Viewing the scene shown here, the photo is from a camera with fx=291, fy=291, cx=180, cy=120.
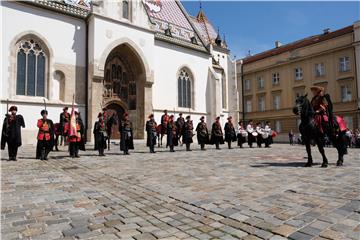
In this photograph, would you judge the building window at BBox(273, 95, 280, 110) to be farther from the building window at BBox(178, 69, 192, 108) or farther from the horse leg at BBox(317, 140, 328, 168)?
the horse leg at BBox(317, 140, 328, 168)

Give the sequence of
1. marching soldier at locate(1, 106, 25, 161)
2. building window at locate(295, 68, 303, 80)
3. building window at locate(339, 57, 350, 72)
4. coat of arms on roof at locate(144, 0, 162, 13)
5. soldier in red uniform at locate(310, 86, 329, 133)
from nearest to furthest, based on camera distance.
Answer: soldier in red uniform at locate(310, 86, 329, 133), marching soldier at locate(1, 106, 25, 161), coat of arms on roof at locate(144, 0, 162, 13), building window at locate(339, 57, 350, 72), building window at locate(295, 68, 303, 80)

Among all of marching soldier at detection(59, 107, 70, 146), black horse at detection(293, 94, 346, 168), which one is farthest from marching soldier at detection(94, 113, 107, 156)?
black horse at detection(293, 94, 346, 168)

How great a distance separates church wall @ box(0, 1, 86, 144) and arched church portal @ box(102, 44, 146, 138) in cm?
298

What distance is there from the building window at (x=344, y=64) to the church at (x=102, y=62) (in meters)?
15.6

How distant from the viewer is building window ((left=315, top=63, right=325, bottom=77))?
3544 cm

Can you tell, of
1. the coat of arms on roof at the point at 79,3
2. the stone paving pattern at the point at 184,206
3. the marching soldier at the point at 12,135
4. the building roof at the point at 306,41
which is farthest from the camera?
the building roof at the point at 306,41

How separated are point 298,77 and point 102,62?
27.1m

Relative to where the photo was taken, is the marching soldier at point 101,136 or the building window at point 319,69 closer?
the marching soldier at point 101,136

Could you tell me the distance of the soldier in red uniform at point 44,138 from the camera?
10453mm

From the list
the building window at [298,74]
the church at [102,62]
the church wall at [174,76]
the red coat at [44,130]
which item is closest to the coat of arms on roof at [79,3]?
the church at [102,62]

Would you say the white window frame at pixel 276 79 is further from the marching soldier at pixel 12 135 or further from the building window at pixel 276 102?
the marching soldier at pixel 12 135

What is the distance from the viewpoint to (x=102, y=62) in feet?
69.4

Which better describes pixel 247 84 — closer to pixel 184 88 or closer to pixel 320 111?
pixel 184 88

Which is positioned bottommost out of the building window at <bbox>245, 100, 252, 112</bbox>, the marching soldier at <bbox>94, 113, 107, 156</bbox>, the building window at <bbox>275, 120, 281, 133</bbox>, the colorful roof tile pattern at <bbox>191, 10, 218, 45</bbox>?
the marching soldier at <bbox>94, 113, 107, 156</bbox>
